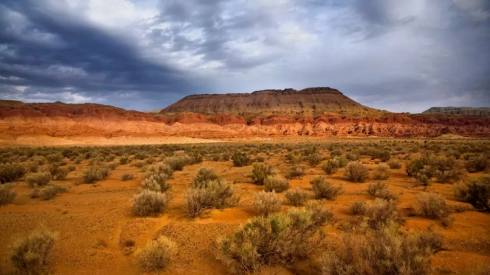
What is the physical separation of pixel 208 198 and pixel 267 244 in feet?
9.85

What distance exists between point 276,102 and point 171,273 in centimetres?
13281

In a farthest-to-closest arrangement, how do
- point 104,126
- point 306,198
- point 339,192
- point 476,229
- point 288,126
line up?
point 288,126
point 104,126
point 339,192
point 306,198
point 476,229

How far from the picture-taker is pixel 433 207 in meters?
6.25

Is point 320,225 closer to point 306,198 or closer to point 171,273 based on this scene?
point 306,198

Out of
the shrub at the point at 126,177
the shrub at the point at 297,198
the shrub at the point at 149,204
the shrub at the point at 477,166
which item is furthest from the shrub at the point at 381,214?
the shrub at the point at 126,177

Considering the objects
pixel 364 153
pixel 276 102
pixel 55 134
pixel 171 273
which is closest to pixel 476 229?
pixel 171 273

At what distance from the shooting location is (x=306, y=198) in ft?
24.6

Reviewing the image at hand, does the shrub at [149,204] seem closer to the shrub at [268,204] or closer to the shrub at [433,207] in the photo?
the shrub at [268,204]

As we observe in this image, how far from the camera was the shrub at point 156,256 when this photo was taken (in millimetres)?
4371

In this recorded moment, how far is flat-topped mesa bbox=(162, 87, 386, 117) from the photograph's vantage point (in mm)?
122344

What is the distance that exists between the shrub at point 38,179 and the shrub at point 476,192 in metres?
14.6

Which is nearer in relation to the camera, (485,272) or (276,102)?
(485,272)

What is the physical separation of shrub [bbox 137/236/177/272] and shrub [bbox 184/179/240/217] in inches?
82.3

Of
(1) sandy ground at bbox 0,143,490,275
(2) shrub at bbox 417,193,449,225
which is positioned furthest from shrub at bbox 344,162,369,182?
(2) shrub at bbox 417,193,449,225
